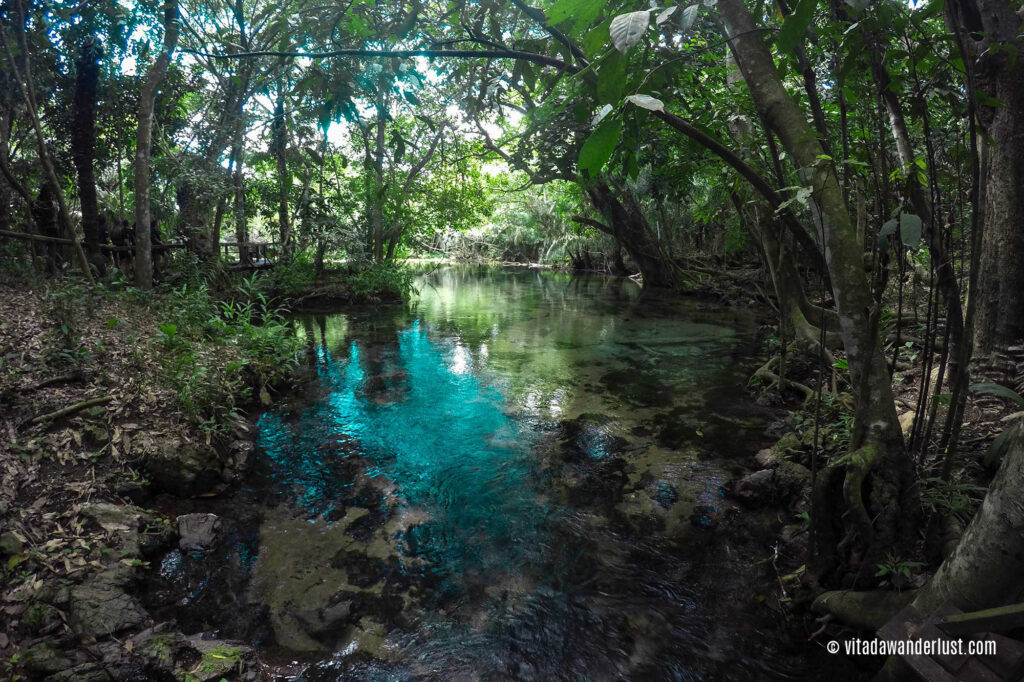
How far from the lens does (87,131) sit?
25.0 ft

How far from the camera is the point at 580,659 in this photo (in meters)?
2.58

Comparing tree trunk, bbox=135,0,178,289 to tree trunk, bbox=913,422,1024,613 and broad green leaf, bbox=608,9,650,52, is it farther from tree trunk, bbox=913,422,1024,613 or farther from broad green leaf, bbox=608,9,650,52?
tree trunk, bbox=913,422,1024,613

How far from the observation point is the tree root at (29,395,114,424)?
368cm

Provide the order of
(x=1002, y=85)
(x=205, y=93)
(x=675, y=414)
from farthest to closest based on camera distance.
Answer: (x=205, y=93), (x=675, y=414), (x=1002, y=85)

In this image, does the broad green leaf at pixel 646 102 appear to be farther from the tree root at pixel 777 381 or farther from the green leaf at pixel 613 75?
the tree root at pixel 777 381

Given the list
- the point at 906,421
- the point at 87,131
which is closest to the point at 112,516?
the point at 906,421

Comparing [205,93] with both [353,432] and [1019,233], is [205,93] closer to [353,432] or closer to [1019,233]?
[353,432]

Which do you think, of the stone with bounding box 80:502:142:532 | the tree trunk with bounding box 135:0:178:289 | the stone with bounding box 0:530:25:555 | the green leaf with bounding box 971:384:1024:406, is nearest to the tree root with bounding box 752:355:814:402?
the green leaf with bounding box 971:384:1024:406

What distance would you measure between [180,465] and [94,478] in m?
0.56

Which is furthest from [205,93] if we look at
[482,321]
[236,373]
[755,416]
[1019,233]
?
[1019,233]

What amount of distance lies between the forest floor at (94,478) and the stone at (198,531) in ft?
0.04

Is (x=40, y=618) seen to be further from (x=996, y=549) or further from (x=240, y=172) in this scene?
(x=240, y=172)

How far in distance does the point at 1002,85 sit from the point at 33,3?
10.9 m

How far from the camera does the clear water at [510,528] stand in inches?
104
